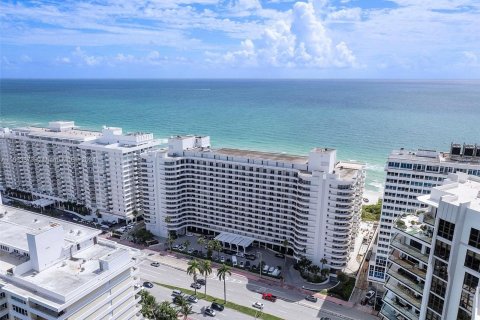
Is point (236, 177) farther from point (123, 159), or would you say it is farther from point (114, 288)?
point (114, 288)

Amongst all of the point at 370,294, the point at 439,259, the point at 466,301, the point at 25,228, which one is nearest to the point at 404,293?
the point at 439,259

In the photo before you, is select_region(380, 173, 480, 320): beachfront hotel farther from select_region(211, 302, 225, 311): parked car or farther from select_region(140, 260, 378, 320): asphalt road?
select_region(211, 302, 225, 311): parked car

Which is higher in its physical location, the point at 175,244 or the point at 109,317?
the point at 109,317

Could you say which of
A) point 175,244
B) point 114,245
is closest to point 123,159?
point 175,244

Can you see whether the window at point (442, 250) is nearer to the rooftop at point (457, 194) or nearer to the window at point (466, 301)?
the window at point (466, 301)

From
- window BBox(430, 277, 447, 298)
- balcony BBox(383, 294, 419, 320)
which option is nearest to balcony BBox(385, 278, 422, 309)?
balcony BBox(383, 294, 419, 320)

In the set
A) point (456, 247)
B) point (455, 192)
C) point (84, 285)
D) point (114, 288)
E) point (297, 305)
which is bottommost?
point (297, 305)
